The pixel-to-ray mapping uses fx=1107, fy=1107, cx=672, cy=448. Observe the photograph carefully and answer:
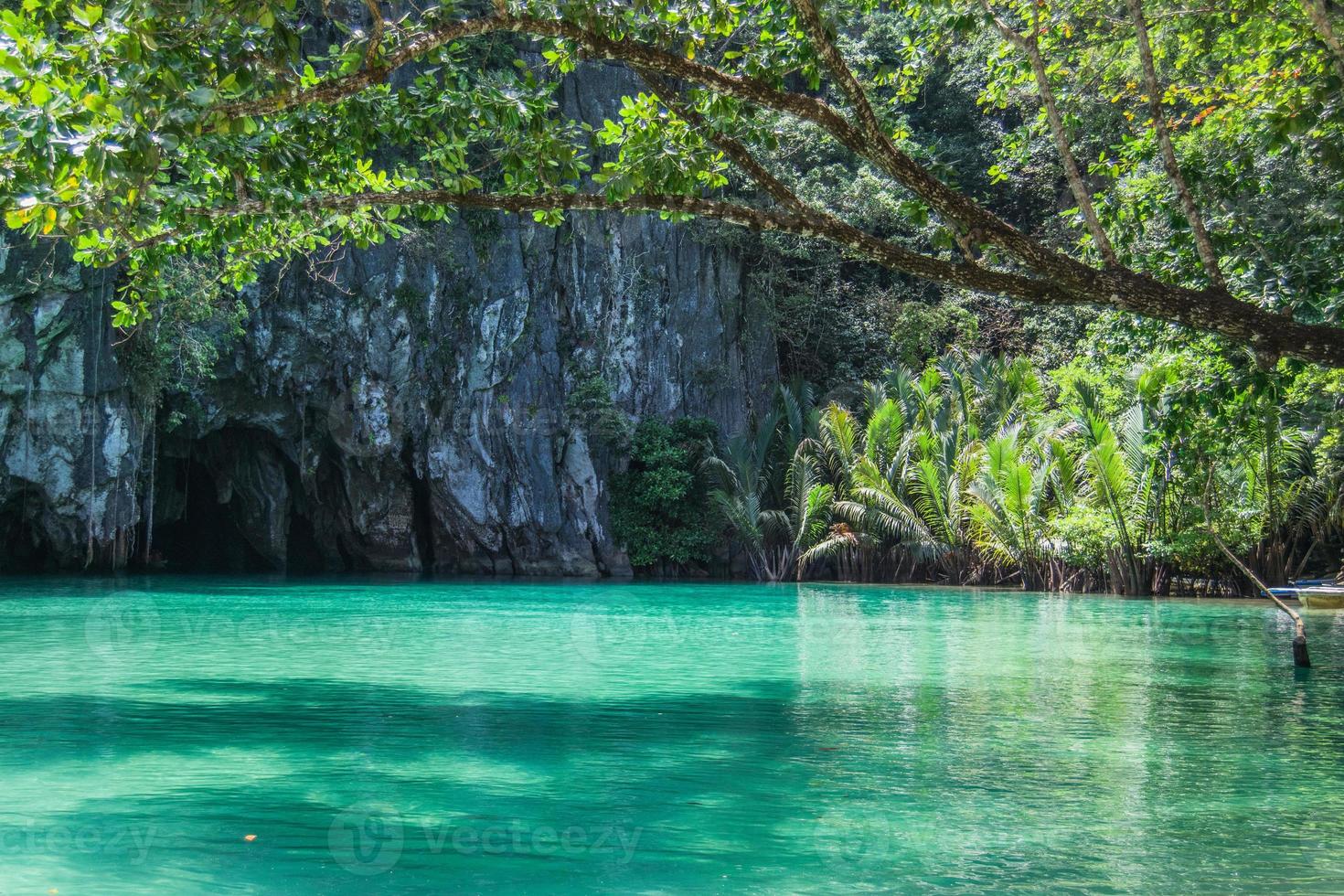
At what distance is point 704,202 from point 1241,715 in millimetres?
4162

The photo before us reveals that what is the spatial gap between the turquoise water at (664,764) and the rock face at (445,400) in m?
12.2

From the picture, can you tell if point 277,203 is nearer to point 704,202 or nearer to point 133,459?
point 704,202

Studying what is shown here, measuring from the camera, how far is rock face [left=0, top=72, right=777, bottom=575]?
2145cm

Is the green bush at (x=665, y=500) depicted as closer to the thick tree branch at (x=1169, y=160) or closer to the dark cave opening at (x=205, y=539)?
the dark cave opening at (x=205, y=539)

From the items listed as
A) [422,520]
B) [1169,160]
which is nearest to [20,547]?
[422,520]

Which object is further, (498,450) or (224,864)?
(498,450)

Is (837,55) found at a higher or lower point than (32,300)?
lower

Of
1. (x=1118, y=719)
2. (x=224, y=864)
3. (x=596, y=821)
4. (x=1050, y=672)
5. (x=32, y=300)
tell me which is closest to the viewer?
(x=224, y=864)

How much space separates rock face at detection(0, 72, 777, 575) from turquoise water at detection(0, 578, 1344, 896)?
479 inches

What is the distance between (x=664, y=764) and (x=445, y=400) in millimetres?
18394

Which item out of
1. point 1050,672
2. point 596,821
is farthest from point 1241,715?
point 596,821

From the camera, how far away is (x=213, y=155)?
225 inches

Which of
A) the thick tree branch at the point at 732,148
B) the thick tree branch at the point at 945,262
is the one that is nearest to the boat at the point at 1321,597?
the thick tree branch at the point at 945,262

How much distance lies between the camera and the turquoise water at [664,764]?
356 cm
